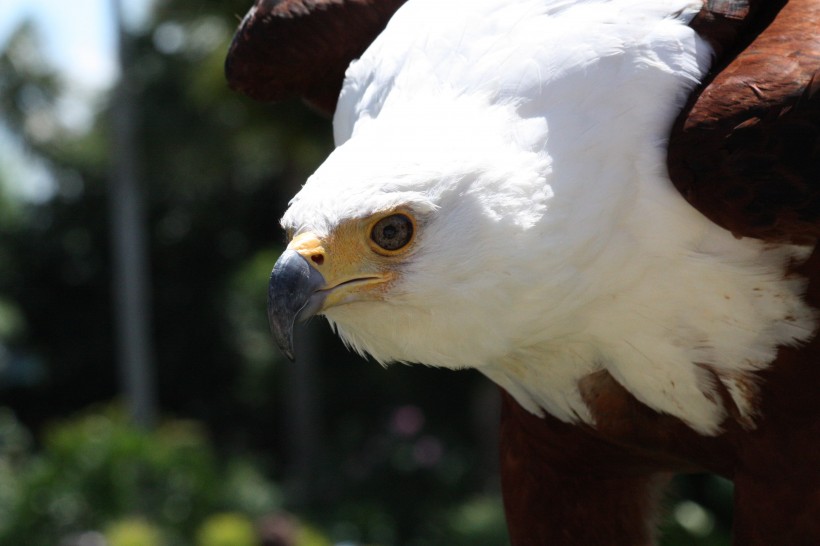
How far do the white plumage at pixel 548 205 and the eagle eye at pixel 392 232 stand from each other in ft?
0.08

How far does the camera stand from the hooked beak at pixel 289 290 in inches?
77.8

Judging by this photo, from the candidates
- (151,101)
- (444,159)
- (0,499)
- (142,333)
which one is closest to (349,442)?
(142,333)

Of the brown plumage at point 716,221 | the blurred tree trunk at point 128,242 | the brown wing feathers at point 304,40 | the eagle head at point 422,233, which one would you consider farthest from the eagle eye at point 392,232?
the blurred tree trunk at point 128,242

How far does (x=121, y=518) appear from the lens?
831 cm

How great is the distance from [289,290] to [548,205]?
492 mm

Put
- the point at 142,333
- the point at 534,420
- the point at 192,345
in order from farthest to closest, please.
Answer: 1. the point at 192,345
2. the point at 142,333
3. the point at 534,420

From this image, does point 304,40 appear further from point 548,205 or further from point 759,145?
point 759,145

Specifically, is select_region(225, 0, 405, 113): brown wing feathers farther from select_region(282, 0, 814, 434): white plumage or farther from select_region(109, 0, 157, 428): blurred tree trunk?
select_region(109, 0, 157, 428): blurred tree trunk

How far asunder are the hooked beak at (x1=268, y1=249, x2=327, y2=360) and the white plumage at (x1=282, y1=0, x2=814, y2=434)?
70 mm

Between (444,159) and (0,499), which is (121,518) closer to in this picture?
(0,499)

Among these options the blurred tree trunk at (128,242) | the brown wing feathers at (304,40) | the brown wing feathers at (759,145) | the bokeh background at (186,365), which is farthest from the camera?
the blurred tree trunk at (128,242)

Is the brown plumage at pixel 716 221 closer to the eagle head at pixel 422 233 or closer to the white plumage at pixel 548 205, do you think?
the white plumage at pixel 548 205

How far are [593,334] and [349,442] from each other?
12.6 m

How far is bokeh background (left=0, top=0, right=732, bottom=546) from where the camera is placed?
28.2ft
